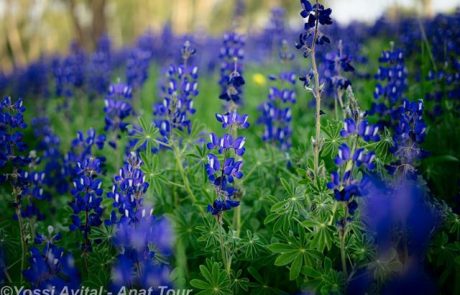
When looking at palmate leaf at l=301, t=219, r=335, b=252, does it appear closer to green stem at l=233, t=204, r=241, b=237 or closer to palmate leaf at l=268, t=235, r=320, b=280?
palmate leaf at l=268, t=235, r=320, b=280

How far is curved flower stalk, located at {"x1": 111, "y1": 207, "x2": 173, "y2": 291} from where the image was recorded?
5.70 feet

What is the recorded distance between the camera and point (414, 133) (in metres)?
1.97

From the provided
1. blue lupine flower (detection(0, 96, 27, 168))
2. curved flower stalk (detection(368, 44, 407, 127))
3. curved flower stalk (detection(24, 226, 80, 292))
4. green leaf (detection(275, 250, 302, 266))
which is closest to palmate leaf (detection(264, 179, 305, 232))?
green leaf (detection(275, 250, 302, 266))

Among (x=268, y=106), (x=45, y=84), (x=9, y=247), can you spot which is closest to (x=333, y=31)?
(x=268, y=106)

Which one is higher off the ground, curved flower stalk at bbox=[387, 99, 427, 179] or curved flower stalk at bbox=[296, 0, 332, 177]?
curved flower stalk at bbox=[296, 0, 332, 177]

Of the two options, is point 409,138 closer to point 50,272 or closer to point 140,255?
point 140,255

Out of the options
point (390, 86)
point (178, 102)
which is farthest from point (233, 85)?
point (390, 86)

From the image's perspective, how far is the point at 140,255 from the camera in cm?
183

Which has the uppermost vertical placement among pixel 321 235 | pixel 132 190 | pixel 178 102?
pixel 178 102

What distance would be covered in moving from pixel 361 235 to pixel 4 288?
1716 millimetres

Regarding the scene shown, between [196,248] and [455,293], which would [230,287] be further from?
[455,293]

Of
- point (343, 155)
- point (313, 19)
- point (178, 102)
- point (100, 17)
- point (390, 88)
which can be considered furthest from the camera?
point (100, 17)

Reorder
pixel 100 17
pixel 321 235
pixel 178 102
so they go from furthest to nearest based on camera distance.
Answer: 1. pixel 100 17
2. pixel 178 102
3. pixel 321 235

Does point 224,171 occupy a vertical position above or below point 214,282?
above
